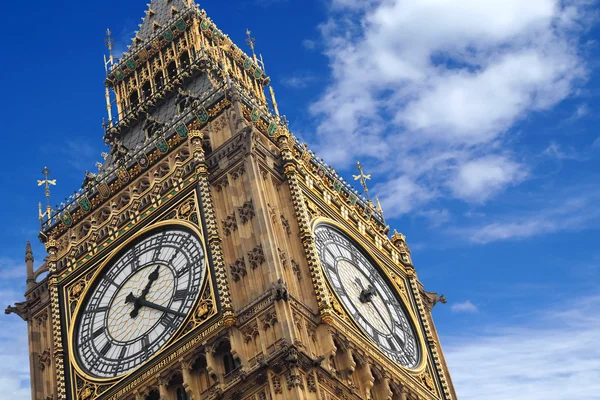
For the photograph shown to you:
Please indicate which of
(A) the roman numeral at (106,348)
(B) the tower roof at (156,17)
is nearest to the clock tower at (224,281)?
(A) the roman numeral at (106,348)

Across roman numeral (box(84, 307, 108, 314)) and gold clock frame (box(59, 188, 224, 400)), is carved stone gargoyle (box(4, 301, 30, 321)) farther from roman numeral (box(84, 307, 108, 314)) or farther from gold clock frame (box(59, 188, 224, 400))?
roman numeral (box(84, 307, 108, 314))

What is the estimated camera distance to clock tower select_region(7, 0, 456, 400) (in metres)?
41.0

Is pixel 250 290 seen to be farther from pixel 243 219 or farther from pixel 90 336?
pixel 90 336

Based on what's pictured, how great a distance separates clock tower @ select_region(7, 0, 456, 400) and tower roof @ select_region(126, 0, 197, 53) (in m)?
6.60

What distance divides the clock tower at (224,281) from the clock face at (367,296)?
0.07 m

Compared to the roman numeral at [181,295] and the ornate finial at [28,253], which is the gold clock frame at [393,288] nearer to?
the roman numeral at [181,295]

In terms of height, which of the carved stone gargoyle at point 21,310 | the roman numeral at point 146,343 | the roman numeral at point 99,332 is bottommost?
the roman numeral at point 146,343

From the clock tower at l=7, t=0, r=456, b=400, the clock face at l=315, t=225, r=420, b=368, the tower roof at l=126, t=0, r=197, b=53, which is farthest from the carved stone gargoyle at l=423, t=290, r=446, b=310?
the tower roof at l=126, t=0, r=197, b=53

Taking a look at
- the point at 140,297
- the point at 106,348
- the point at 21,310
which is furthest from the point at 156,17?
the point at 106,348

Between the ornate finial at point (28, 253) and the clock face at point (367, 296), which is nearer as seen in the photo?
the clock face at point (367, 296)

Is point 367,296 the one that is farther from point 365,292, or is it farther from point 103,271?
point 103,271

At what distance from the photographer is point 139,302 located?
44344mm

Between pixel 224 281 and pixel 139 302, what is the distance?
3.37 m

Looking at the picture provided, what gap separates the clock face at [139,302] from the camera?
43094 mm
